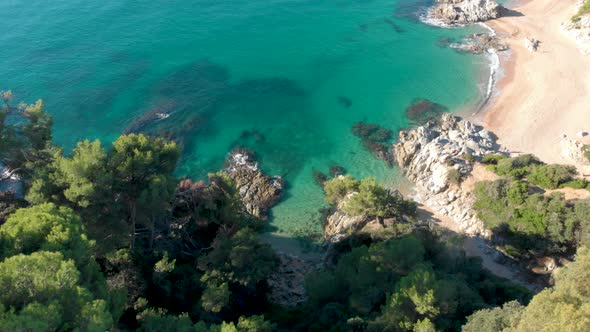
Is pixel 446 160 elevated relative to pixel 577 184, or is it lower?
lower

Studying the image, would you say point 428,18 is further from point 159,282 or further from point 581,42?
point 159,282

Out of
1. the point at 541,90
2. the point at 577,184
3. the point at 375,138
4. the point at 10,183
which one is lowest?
the point at 375,138

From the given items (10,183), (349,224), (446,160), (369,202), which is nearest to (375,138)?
(446,160)

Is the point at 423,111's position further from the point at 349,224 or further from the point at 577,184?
the point at 349,224

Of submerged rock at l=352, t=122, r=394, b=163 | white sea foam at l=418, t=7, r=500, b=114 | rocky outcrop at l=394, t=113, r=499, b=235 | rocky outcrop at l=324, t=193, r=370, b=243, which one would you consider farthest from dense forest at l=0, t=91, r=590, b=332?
white sea foam at l=418, t=7, r=500, b=114

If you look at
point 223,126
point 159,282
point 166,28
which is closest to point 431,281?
point 159,282

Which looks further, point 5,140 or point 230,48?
point 230,48

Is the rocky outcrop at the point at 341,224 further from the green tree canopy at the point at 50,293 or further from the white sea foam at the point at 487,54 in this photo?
the white sea foam at the point at 487,54

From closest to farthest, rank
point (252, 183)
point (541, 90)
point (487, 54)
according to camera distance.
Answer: point (252, 183)
point (541, 90)
point (487, 54)
